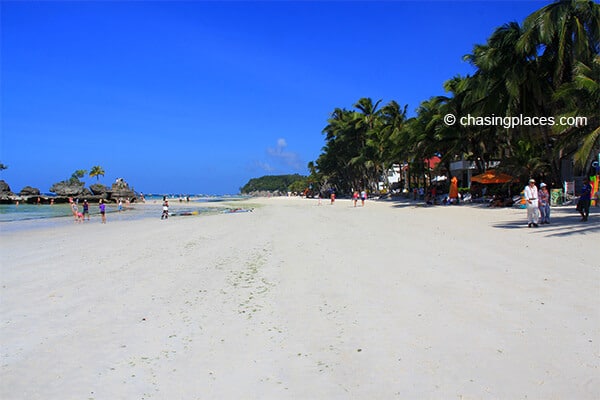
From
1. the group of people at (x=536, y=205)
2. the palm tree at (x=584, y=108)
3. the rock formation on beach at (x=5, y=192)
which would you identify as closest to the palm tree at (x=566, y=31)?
the palm tree at (x=584, y=108)

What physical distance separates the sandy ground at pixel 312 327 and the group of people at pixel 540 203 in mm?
3451

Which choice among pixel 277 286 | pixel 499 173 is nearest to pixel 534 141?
pixel 499 173

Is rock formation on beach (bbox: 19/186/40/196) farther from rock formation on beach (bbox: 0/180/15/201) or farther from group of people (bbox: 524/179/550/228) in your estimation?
group of people (bbox: 524/179/550/228)

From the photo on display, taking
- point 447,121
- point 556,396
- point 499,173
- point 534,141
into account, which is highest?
point 447,121

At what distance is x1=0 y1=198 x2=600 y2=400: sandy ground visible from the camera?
11.1 feet

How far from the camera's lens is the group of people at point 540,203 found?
12.3 meters

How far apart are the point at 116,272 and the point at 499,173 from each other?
2492 cm

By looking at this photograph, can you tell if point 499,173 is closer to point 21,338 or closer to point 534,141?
point 534,141

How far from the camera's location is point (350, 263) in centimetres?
821

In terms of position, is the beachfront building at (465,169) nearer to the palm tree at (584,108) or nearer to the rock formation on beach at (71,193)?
the palm tree at (584,108)

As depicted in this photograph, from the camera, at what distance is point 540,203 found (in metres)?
13.3

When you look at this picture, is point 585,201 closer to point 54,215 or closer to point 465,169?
point 465,169

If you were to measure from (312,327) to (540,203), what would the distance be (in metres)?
11.3

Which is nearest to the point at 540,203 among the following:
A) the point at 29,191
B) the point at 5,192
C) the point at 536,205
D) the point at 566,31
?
the point at 536,205
